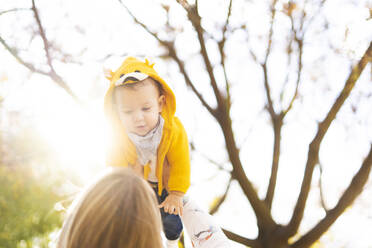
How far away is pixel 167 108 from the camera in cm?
182

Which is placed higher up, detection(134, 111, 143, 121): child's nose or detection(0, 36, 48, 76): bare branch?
detection(0, 36, 48, 76): bare branch

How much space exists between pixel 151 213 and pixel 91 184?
235mm

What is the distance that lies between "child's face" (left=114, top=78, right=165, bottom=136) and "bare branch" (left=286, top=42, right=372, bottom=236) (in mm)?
2203

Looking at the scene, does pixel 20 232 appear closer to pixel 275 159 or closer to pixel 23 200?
pixel 23 200

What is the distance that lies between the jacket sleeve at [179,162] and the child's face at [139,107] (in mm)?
144

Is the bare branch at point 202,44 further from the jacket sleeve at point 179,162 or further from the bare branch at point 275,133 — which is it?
the jacket sleeve at point 179,162

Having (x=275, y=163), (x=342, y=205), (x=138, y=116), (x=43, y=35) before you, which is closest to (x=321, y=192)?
(x=342, y=205)

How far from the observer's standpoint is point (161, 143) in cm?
173

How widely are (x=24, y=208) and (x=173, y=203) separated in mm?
8628

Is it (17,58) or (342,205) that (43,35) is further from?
(342,205)

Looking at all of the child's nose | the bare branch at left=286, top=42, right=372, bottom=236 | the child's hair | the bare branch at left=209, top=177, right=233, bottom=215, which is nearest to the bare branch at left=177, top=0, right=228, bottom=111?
the bare branch at left=286, top=42, right=372, bottom=236

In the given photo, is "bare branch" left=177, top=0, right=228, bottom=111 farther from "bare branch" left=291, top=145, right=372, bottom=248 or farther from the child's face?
"bare branch" left=291, top=145, right=372, bottom=248

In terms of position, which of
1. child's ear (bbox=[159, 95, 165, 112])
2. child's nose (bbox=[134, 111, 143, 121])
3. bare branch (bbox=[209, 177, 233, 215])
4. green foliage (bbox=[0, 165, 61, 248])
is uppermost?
child's ear (bbox=[159, 95, 165, 112])

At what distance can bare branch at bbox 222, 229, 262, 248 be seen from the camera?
11.6 ft
